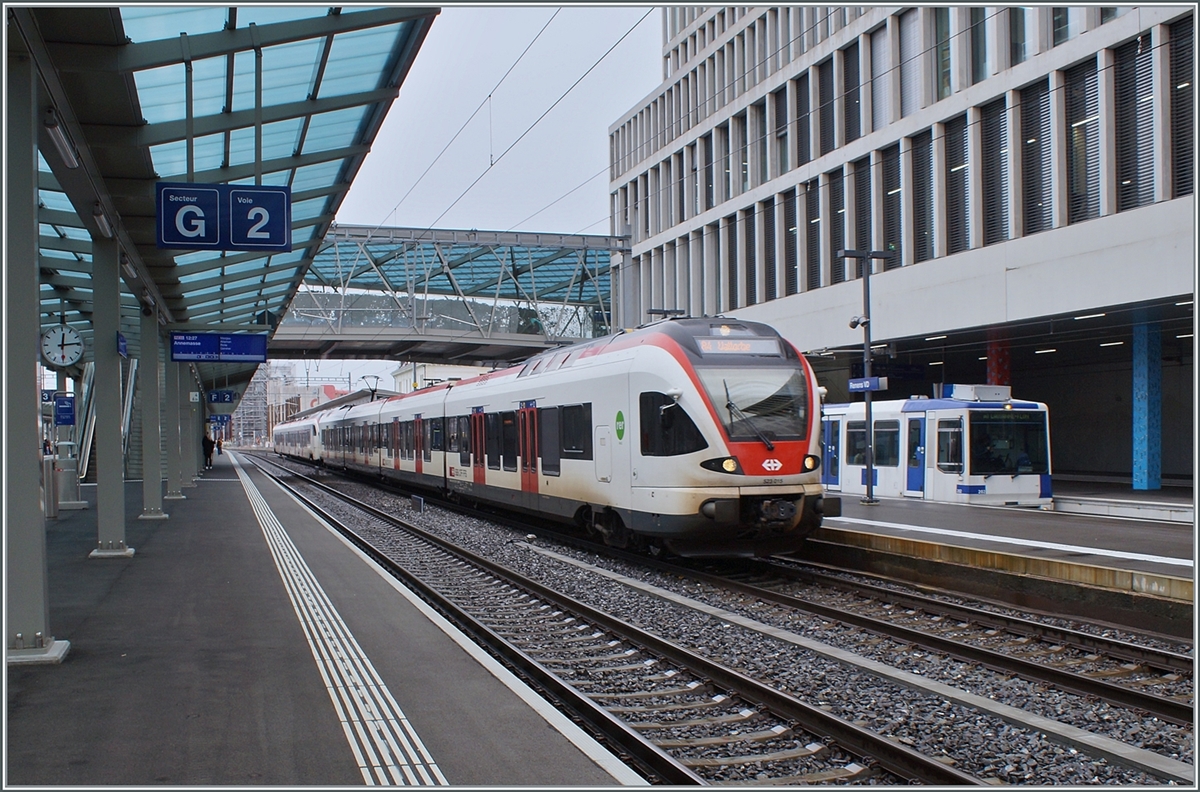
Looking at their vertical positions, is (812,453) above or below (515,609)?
above

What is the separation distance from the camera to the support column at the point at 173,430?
73.8ft

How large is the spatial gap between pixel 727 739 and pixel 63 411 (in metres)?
23.4

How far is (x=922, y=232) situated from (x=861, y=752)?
2412 centimetres

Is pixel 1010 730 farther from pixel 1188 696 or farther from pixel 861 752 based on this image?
pixel 1188 696

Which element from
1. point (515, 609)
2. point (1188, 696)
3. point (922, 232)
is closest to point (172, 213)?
point (515, 609)

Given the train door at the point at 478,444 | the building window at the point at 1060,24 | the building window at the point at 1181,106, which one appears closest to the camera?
the train door at the point at 478,444

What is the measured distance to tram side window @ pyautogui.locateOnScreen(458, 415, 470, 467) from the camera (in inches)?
818

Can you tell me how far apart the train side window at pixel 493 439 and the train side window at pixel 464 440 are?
1.55 m

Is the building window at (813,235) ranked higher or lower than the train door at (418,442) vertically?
higher

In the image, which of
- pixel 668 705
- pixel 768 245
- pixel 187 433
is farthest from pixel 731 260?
pixel 668 705

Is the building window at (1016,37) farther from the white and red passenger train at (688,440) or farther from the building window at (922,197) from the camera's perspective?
the white and red passenger train at (688,440)

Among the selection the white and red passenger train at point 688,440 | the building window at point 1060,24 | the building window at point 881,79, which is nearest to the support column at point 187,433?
the white and red passenger train at point 688,440

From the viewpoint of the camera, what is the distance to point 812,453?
11945mm

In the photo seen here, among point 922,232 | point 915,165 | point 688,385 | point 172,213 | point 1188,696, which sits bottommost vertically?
point 1188,696
